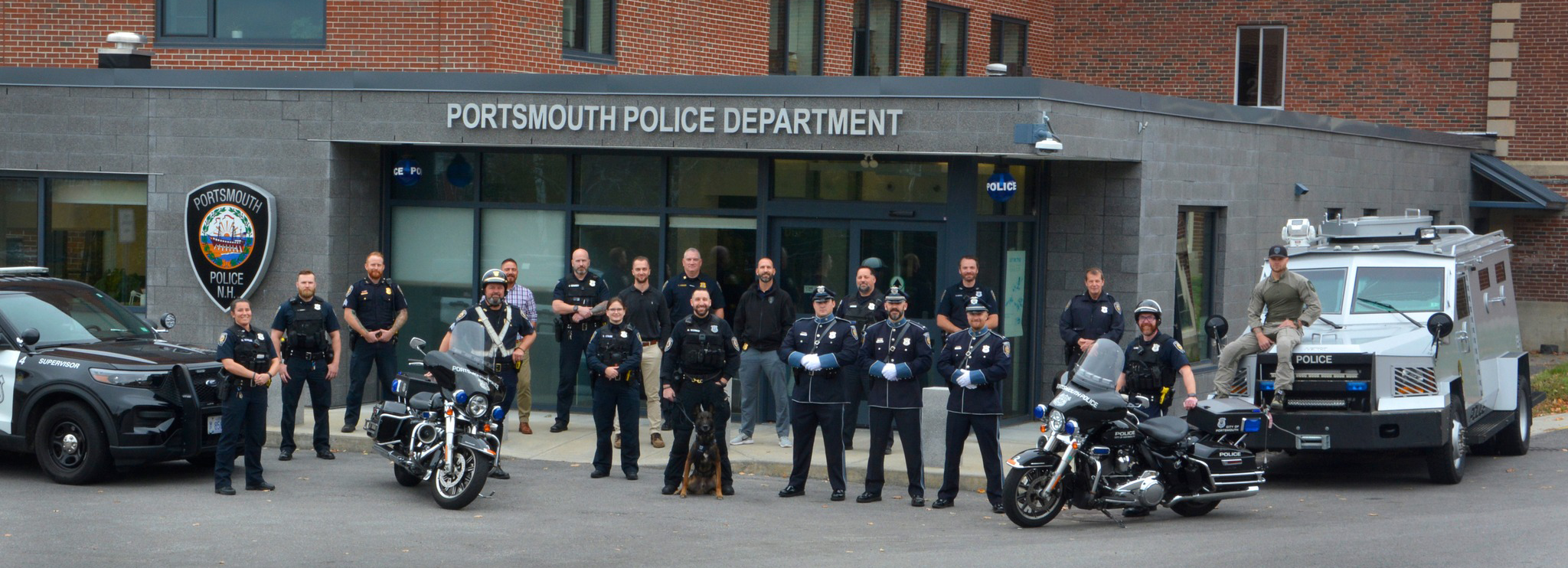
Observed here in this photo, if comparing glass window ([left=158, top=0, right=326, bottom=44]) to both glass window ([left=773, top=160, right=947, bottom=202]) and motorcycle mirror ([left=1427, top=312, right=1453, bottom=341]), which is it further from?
motorcycle mirror ([left=1427, top=312, right=1453, bottom=341])

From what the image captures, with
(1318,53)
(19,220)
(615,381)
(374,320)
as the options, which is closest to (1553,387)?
(1318,53)

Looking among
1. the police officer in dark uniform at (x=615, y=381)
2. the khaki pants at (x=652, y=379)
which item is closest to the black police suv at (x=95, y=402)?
the police officer in dark uniform at (x=615, y=381)

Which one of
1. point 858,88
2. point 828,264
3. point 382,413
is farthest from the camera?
point 828,264

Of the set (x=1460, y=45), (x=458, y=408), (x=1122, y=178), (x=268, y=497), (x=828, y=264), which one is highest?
(x=1460, y=45)

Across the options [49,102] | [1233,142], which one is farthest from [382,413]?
[1233,142]

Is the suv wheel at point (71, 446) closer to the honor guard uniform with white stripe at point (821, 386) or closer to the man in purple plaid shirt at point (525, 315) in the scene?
the man in purple plaid shirt at point (525, 315)

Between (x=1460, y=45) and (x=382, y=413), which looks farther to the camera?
(x=1460, y=45)

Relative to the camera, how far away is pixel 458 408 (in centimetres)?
1169

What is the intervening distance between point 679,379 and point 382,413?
2.32m

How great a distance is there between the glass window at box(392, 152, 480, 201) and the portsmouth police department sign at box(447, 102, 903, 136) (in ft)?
3.06

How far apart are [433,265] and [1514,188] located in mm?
17791

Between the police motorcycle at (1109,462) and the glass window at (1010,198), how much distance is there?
12.8 ft

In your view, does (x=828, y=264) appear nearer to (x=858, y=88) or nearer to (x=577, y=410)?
(x=858, y=88)

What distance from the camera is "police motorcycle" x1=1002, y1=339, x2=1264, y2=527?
11.0 metres
